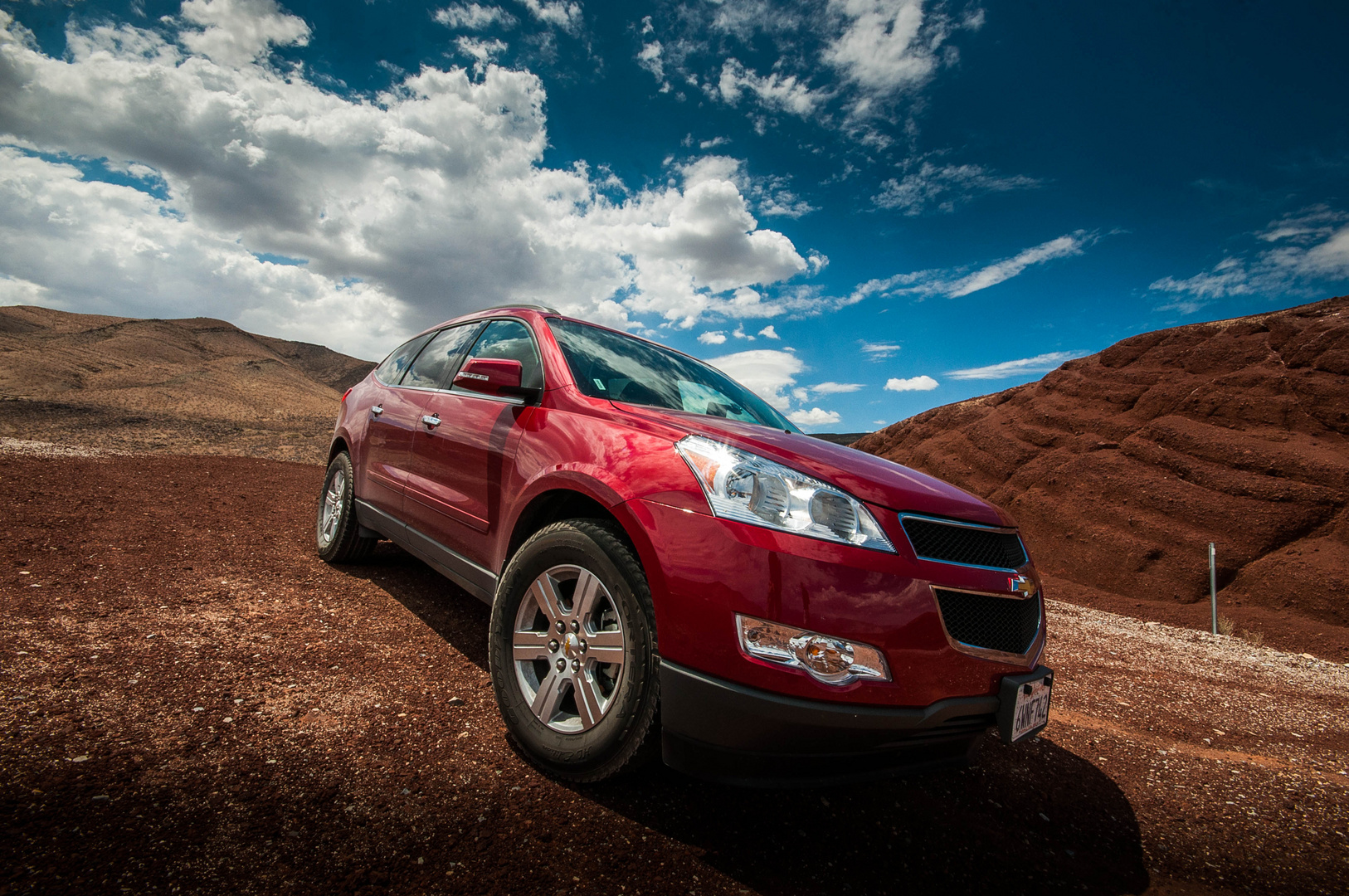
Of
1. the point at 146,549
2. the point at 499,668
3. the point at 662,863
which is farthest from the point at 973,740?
→ the point at 146,549

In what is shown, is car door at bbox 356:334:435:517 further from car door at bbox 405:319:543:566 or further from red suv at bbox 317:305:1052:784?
red suv at bbox 317:305:1052:784

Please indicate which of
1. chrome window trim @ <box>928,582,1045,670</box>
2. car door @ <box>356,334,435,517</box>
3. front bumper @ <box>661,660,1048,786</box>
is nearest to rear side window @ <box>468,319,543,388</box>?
car door @ <box>356,334,435,517</box>

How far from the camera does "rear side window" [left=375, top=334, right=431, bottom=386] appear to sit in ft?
12.9

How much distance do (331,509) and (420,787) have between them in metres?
3.10

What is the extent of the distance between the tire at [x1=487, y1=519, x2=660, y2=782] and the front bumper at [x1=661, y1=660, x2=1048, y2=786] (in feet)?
0.44

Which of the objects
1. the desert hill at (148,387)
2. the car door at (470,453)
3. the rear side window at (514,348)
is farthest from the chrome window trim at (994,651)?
the desert hill at (148,387)

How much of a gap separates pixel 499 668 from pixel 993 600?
5.82 ft

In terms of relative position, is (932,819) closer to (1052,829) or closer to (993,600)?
(1052,829)

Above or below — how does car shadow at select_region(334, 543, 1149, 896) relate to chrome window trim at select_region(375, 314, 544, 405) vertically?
below

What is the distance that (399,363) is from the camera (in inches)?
161

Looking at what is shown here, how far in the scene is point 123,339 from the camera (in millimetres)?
30062

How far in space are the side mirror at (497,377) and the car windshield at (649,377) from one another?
0.23 meters

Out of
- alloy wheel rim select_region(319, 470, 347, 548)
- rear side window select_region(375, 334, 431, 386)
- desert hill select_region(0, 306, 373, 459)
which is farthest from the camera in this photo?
desert hill select_region(0, 306, 373, 459)

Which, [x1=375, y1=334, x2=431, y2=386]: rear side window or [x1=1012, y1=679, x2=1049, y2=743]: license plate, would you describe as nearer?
[x1=1012, y1=679, x2=1049, y2=743]: license plate
